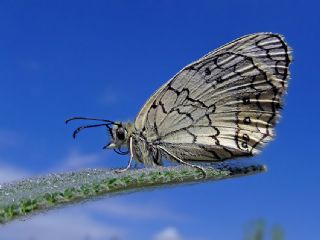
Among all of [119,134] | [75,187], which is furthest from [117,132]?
[75,187]

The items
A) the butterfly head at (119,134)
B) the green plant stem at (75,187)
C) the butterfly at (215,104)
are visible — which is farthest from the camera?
the butterfly head at (119,134)

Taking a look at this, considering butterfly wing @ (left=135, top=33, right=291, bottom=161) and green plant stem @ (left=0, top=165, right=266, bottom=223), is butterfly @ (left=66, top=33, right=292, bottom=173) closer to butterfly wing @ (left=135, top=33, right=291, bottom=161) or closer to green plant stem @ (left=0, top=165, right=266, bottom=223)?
butterfly wing @ (left=135, top=33, right=291, bottom=161)

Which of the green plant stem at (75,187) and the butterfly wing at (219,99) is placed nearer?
the green plant stem at (75,187)

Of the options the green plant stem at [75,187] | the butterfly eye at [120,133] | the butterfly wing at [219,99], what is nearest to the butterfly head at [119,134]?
the butterfly eye at [120,133]

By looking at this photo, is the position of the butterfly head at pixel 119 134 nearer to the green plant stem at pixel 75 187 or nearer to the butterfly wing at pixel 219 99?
the butterfly wing at pixel 219 99

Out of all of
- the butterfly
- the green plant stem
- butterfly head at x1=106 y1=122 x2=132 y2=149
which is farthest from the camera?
butterfly head at x1=106 y1=122 x2=132 y2=149

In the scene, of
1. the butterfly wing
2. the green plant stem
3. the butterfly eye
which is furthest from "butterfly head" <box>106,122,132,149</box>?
the green plant stem

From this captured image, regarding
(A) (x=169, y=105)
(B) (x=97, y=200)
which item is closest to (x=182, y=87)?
(A) (x=169, y=105)

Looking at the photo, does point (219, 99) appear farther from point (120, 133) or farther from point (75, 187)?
point (75, 187)
